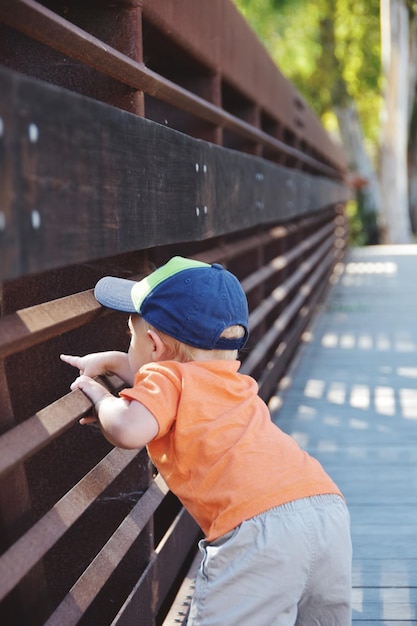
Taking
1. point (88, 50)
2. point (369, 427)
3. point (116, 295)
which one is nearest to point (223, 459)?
point (116, 295)

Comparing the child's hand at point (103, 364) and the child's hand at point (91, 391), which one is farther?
the child's hand at point (103, 364)

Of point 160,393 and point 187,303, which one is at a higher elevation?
point 187,303

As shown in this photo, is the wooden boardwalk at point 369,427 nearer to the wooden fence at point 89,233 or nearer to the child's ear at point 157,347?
the wooden fence at point 89,233

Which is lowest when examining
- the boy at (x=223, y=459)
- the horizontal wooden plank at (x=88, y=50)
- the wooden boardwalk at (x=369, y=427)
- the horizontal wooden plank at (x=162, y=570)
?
the wooden boardwalk at (x=369, y=427)

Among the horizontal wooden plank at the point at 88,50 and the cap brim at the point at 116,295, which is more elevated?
the horizontal wooden plank at the point at 88,50

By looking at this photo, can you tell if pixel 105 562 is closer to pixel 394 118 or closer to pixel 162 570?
pixel 162 570

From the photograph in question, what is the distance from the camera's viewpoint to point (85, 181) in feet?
5.85

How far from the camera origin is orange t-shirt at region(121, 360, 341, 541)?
2.17 meters

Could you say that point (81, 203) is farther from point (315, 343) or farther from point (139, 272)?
point (315, 343)

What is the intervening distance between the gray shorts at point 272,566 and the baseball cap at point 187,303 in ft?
1.36

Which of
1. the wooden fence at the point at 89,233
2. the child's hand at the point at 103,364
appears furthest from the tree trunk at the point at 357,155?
the child's hand at the point at 103,364

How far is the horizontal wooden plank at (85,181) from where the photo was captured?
1.46 m

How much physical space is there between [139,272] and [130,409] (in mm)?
758

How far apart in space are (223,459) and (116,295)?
0.44 meters
